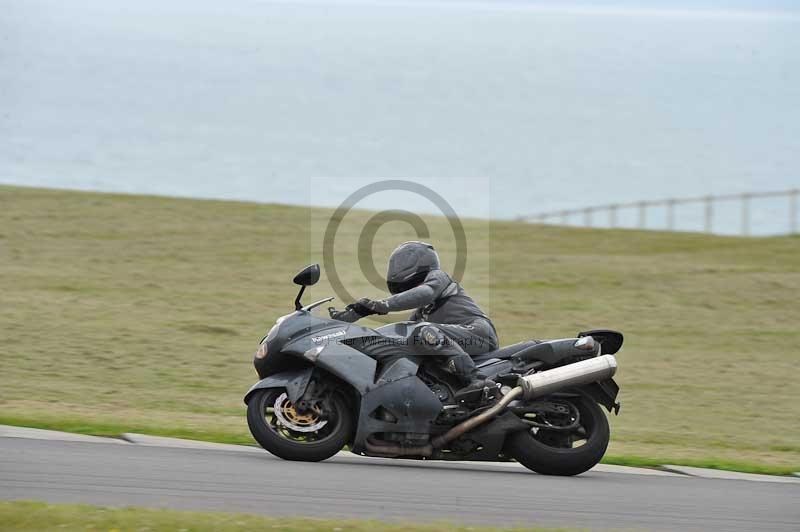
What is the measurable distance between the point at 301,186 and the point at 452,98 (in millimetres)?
71946

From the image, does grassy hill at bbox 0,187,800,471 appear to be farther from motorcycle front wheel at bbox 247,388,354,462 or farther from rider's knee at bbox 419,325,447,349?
rider's knee at bbox 419,325,447,349

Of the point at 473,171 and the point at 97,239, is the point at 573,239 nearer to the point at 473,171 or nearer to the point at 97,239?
the point at 97,239

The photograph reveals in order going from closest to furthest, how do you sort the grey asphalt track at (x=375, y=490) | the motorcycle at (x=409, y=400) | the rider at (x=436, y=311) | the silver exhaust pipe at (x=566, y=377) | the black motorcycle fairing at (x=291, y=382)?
1. the grey asphalt track at (x=375, y=490)
2. the black motorcycle fairing at (x=291, y=382)
3. the motorcycle at (x=409, y=400)
4. the silver exhaust pipe at (x=566, y=377)
5. the rider at (x=436, y=311)

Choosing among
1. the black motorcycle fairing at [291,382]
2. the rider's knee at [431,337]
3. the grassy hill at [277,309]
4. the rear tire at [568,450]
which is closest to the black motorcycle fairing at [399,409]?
the rider's knee at [431,337]

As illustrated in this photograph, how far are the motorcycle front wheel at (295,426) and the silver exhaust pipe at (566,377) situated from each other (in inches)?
54.4

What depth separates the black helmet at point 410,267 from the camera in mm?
9484

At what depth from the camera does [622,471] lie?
32.4 ft

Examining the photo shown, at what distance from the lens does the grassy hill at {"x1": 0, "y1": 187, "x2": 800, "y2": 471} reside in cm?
1326

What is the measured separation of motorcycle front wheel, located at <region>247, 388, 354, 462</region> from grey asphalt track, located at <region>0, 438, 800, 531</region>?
0.47 feet

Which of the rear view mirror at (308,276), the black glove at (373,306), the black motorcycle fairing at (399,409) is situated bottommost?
the black motorcycle fairing at (399,409)

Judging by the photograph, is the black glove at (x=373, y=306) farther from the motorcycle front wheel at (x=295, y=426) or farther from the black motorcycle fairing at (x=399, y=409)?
the motorcycle front wheel at (x=295, y=426)

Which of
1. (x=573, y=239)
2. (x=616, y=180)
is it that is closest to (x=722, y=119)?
(x=616, y=180)

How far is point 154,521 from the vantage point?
21.2 ft

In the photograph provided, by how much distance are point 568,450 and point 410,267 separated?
1845mm
